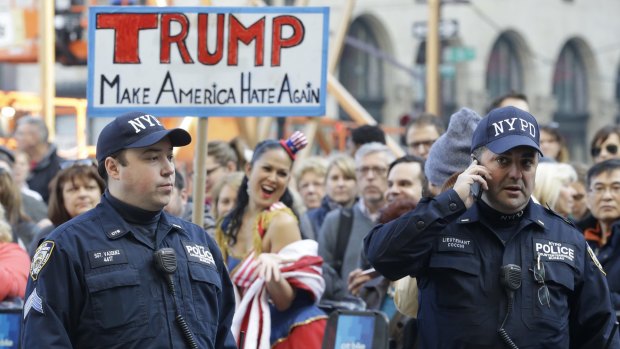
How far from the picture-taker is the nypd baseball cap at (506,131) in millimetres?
5180

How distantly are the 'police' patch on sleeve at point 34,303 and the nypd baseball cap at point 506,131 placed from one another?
70.0 inches

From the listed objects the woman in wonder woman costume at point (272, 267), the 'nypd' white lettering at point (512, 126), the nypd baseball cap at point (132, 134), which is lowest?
the woman in wonder woman costume at point (272, 267)

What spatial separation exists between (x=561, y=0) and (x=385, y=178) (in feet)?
121

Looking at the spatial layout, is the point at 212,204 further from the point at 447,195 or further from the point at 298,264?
the point at 447,195

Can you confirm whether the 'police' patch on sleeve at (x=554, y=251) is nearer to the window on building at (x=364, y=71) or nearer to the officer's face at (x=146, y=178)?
the officer's face at (x=146, y=178)

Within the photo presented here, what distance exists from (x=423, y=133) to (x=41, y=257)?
15.7ft

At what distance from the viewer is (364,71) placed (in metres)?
38.0

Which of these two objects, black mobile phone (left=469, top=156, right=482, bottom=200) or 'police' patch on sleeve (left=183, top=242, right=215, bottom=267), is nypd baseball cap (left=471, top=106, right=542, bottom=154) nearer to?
black mobile phone (left=469, top=156, right=482, bottom=200)

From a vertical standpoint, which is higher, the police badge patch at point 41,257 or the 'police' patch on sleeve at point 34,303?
the police badge patch at point 41,257

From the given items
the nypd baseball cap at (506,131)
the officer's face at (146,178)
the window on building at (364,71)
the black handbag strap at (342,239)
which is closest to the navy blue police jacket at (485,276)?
the nypd baseball cap at (506,131)

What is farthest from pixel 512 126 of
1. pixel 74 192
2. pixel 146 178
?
pixel 74 192

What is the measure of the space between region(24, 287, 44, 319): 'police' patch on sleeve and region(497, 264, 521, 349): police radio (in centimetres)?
168

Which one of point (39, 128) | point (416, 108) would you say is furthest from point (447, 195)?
point (416, 108)

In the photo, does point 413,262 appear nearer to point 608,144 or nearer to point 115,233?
point 115,233
